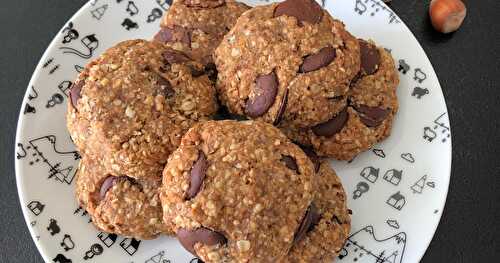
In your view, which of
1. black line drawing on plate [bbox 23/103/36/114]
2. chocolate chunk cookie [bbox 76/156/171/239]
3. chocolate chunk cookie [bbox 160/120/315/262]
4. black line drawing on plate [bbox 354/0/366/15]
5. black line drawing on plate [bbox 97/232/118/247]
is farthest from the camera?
black line drawing on plate [bbox 354/0/366/15]

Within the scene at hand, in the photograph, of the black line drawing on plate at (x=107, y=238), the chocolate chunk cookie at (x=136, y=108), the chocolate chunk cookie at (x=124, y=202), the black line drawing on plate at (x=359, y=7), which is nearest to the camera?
the chocolate chunk cookie at (x=136, y=108)

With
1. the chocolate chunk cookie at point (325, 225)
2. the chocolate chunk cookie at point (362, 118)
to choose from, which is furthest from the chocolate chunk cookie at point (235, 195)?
the chocolate chunk cookie at point (362, 118)

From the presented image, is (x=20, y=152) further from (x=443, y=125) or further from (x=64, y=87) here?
(x=443, y=125)

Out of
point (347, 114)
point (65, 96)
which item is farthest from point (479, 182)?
point (65, 96)

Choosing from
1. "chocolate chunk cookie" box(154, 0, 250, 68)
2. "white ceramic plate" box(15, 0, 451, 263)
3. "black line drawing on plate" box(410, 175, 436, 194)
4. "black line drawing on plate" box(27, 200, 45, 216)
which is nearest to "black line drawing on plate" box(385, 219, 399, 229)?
"white ceramic plate" box(15, 0, 451, 263)

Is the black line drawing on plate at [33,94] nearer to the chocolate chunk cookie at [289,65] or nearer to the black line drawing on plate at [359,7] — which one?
the chocolate chunk cookie at [289,65]

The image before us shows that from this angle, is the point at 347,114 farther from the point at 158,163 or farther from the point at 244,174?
the point at 158,163

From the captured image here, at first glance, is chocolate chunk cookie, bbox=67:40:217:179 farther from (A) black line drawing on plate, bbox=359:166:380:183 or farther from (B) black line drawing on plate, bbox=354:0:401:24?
Answer: (B) black line drawing on plate, bbox=354:0:401:24
